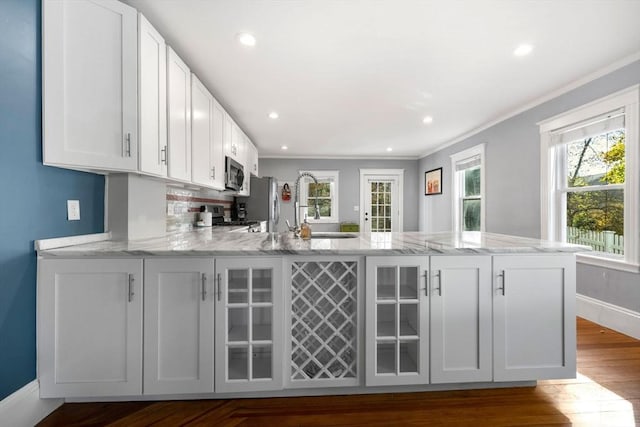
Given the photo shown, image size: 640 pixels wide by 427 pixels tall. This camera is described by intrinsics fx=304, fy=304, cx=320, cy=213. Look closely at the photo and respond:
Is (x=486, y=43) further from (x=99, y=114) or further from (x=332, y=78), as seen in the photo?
(x=99, y=114)

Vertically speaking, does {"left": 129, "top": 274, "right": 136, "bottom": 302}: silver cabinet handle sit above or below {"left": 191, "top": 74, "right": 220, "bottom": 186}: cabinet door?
below

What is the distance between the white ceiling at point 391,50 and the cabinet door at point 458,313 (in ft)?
5.20

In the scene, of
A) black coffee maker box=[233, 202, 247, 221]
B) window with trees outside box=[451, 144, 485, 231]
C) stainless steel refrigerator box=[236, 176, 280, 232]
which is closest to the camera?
window with trees outside box=[451, 144, 485, 231]

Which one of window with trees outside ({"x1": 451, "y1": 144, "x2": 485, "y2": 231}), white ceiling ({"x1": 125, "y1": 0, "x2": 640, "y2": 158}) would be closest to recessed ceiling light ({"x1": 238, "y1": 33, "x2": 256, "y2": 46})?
white ceiling ({"x1": 125, "y1": 0, "x2": 640, "y2": 158})

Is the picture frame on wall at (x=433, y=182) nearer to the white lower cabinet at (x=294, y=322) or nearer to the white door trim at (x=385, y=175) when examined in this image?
the white door trim at (x=385, y=175)

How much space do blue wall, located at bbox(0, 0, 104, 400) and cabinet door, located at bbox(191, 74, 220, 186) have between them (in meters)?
1.11

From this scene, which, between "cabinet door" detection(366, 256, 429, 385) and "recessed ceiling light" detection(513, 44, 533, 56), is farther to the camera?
"recessed ceiling light" detection(513, 44, 533, 56)

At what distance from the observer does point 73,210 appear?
1705 millimetres

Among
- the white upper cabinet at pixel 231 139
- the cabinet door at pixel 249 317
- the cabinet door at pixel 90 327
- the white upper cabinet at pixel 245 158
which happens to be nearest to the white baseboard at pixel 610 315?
the cabinet door at pixel 249 317

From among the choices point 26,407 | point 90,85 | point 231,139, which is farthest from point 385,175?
point 26,407

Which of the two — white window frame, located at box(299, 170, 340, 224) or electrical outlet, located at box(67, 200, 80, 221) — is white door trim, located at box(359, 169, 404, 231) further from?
electrical outlet, located at box(67, 200, 80, 221)

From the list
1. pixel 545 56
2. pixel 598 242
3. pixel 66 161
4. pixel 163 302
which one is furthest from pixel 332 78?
pixel 598 242

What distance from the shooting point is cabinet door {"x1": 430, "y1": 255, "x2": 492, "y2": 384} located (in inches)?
65.8

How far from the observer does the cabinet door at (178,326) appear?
5.12ft
